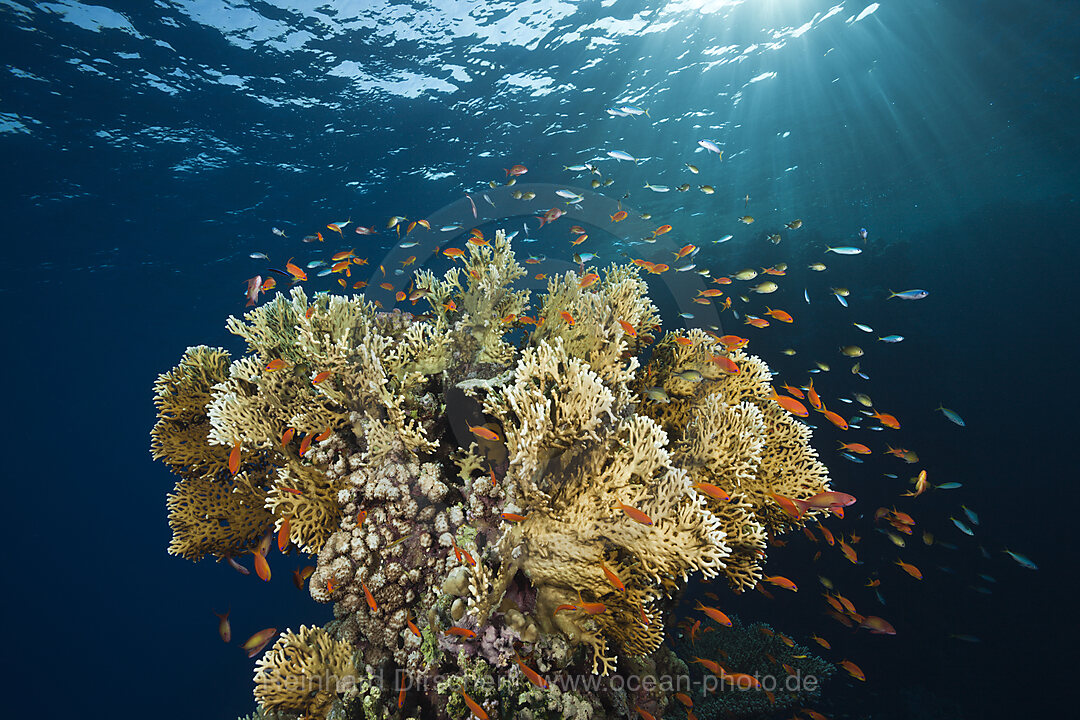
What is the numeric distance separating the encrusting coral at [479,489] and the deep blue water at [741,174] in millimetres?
13660

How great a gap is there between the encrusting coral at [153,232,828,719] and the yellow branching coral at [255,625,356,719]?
2 cm

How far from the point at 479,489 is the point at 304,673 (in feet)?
5.87

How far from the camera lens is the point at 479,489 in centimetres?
371

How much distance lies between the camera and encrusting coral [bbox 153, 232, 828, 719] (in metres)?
2.96

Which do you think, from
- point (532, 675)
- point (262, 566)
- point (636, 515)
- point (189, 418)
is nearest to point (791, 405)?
point (636, 515)

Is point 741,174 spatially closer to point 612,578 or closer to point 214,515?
point 612,578

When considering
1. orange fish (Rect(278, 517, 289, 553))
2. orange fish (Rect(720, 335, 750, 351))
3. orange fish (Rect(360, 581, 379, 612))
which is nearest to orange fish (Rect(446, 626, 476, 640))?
orange fish (Rect(360, 581, 379, 612))

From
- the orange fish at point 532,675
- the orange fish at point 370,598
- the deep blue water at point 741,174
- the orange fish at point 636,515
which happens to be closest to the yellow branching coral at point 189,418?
the orange fish at point 370,598

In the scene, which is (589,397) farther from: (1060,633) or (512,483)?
(1060,633)

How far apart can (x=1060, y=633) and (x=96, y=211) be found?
135ft

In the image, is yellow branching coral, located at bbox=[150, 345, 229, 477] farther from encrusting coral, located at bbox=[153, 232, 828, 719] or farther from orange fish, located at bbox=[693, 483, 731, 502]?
orange fish, located at bbox=[693, 483, 731, 502]

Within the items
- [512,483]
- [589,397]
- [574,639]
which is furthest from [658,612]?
[589,397]

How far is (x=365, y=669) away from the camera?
333 cm

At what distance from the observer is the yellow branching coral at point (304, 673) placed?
3006mm
